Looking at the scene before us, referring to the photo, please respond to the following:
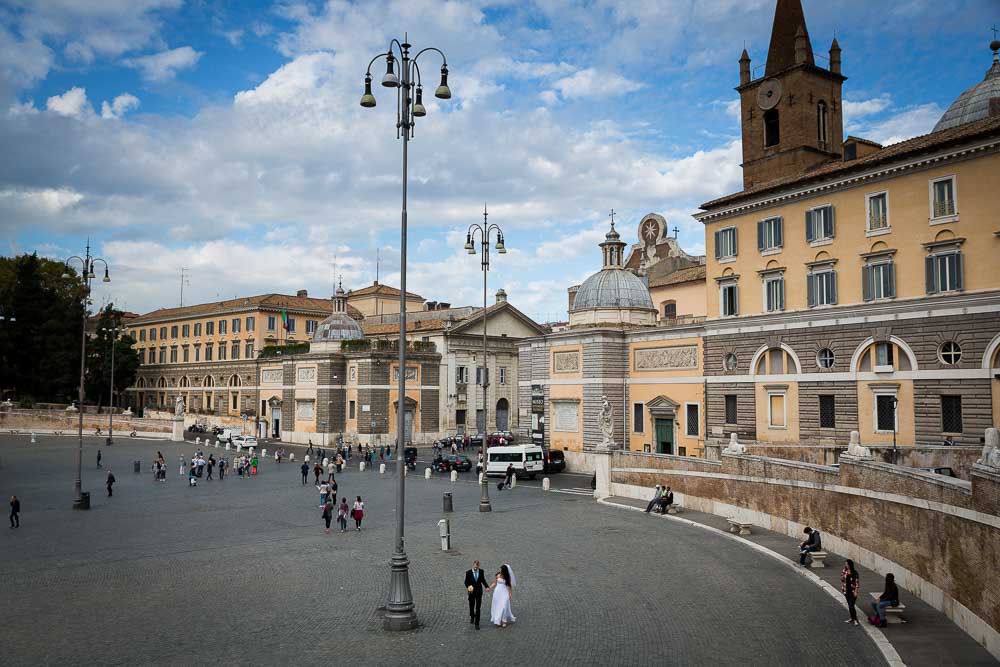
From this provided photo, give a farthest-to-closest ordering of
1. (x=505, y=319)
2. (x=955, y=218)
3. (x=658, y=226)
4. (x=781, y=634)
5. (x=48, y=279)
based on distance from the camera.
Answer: (x=48, y=279)
(x=505, y=319)
(x=658, y=226)
(x=955, y=218)
(x=781, y=634)

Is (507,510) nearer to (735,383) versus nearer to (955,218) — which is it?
(735,383)

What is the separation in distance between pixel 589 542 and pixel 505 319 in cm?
4605

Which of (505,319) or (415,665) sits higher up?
(505,319)

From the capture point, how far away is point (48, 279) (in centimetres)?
8012

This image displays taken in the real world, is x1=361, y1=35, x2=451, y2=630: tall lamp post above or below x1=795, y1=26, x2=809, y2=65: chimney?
below

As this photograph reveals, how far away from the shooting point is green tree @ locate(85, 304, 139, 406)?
76.6m

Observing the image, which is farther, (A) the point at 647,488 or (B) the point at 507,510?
(A) the point at 647,488

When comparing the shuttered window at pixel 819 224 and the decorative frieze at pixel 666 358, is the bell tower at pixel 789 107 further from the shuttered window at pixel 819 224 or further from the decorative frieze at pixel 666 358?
the decorative frieze at pixel 666 358

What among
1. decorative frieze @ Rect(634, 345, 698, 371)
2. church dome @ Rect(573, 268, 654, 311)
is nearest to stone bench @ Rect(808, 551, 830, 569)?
decorative frieze @ Rect(634, 345, 698, 371)

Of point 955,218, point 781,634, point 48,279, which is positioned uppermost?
point 48,279

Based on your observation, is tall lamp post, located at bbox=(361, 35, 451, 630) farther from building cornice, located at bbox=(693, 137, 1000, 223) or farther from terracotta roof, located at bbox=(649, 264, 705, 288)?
terracotta roof, located at bbox=(649, 264, 705, 288)

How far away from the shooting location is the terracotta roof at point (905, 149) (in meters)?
26.6

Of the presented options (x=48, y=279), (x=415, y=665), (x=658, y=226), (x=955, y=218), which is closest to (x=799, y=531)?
(x=955, y=218)

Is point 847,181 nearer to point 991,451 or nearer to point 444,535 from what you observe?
point 991,451
